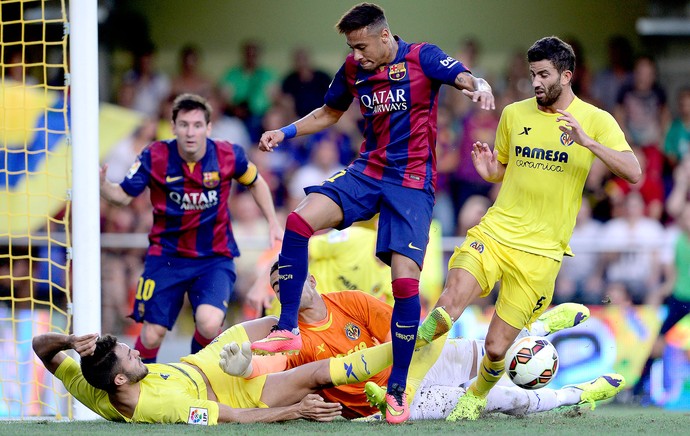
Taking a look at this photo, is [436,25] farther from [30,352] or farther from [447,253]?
[30,352]

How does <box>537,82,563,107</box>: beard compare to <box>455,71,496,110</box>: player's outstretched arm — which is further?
<box>537,82,563,107</box>: beard

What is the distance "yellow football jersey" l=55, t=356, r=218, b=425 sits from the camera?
5.65 meters

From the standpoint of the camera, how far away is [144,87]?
12289 mm

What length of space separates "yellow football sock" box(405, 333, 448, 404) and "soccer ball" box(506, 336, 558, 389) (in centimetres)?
41

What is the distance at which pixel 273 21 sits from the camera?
14.0m

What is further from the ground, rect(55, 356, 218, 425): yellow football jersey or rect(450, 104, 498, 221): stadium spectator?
rect(450, 104, 498, 221): stadium spectator

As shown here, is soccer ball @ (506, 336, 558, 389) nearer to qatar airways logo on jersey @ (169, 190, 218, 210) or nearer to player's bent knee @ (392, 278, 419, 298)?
player's bent knee @ (392, 278, 419, 298)

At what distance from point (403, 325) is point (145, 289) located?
247cm

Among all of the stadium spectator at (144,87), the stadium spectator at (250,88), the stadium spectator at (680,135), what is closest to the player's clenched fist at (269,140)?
the stadium spectator at (250,88)

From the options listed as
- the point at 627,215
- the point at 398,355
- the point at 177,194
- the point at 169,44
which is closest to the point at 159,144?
the point at 177,194

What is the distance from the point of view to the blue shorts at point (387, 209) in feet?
19.0

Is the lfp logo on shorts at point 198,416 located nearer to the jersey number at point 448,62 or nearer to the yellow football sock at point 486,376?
the yellow football sock at point 486,376

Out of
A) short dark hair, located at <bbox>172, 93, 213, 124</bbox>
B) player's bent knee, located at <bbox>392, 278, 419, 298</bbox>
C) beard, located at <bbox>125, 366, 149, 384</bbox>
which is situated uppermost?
short dark hair, located at <bbox>172, 93, 213, 124</bbox>

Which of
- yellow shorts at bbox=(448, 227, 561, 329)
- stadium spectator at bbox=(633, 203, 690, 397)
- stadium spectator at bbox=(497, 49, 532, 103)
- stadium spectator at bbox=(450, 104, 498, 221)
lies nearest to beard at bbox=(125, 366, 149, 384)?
yellow shorts at bbox=(448, 227, 561, 329)
